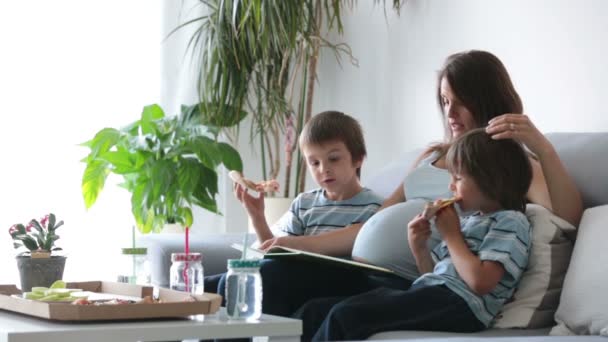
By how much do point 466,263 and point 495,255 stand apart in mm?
61

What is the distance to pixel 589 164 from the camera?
215 cm

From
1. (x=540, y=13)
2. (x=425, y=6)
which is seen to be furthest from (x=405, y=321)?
(x=425, y=6)

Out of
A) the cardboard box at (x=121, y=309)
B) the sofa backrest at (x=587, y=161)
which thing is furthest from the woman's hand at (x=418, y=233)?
the cardboard box at (x=121, y=309)

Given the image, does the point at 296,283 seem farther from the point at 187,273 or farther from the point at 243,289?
the point at 243,289

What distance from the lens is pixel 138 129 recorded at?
4.25 meters

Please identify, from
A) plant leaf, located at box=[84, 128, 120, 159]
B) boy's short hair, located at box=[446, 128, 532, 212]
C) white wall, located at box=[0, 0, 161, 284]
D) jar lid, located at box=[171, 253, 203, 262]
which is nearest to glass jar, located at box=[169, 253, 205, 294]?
jar lid, located at box=[171, 253, 203, 262]

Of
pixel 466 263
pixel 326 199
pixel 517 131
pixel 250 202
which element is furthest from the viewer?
pixel 326 199

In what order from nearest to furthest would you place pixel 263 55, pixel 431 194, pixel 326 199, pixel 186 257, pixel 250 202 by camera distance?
pixel 186 257 < pixel 431 194 < pixel 250 202 < pixel 326 199 < pixel 263 55

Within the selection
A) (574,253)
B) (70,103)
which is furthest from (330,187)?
(70,103)

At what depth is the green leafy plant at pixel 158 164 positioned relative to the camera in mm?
4133

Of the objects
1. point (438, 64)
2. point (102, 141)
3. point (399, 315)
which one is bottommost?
point (399, 315)

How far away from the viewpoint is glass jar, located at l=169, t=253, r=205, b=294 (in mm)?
1780

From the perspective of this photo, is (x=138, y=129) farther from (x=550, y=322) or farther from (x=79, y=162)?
(x=550, y=322)

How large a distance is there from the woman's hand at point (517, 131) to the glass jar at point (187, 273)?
672mm
